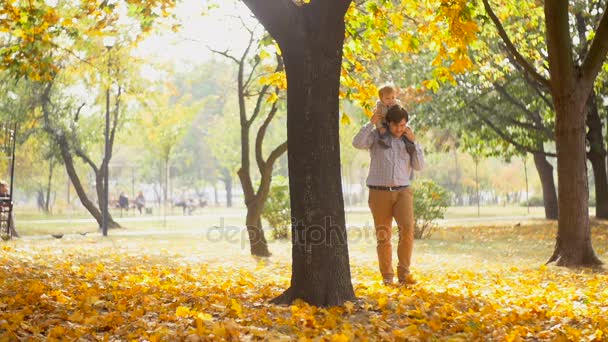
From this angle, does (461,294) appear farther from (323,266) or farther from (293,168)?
(293,168)

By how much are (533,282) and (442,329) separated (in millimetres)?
3756

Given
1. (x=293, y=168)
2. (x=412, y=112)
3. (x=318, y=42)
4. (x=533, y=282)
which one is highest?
(x=412, y=112)

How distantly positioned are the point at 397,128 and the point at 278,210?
42.9 ft

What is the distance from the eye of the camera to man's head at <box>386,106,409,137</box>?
24.1ft

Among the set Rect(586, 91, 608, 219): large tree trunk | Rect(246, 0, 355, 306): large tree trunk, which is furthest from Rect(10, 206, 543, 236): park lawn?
Rect(246, 0, 355, 306): large tree trunk

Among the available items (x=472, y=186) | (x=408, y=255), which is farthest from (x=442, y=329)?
(x=472, y=186)

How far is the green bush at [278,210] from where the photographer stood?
795 inches

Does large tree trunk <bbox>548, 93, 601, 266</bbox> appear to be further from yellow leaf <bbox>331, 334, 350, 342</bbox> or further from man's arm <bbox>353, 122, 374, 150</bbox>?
yellow leaf <bbox>331, 334, 350, 342</bbox>

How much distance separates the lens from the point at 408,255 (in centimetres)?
773

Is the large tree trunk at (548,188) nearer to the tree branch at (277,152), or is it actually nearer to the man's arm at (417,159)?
the tree branch at (277,152)

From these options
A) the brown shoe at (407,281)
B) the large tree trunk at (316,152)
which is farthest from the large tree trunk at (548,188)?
the large tree trunk at (316,152)

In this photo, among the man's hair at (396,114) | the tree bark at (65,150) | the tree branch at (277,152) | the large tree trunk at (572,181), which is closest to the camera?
the man's hair at (396,114)

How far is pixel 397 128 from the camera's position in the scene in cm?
739

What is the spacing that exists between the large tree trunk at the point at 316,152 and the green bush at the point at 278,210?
13940 mm
